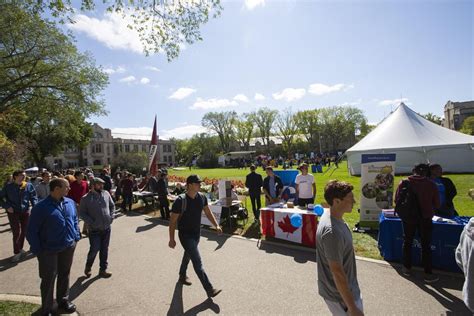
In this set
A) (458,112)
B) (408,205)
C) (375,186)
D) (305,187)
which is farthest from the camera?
(458,112)

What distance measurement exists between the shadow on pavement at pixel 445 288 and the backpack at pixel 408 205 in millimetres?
1030

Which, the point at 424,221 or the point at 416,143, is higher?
the point at 416,143

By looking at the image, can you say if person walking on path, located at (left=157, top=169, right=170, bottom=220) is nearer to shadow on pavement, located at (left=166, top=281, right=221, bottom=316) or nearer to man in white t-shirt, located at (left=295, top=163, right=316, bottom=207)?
man in white t-shirt, located at (left=295, top=163, right=316, bottom=207)

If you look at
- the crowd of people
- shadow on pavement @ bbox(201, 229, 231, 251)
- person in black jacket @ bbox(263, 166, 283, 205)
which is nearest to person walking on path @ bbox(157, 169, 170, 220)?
shadow on pavement @ bbox(201, 229, 231, 251)

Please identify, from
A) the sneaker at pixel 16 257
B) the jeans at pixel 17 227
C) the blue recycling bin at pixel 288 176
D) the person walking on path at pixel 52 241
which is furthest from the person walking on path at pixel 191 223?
the blue recycling bin at pixel 288 176

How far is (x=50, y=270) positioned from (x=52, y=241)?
0.43 m

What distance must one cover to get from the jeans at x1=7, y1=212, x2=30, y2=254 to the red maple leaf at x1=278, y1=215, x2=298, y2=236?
6546 millimetres

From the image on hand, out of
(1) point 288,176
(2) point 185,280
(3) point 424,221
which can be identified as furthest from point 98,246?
(1) point 288,176

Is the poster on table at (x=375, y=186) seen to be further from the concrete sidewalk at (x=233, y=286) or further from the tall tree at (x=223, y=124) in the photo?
the tall tree at (x=223, y=124)

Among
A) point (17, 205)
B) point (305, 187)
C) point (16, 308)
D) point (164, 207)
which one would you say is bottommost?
point (16, 308)

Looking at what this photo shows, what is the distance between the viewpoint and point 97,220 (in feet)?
17.5

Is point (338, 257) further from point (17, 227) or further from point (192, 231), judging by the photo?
point (17, 227)

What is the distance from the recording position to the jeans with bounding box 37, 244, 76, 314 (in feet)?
12.8

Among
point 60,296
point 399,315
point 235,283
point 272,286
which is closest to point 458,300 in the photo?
point 399,315
